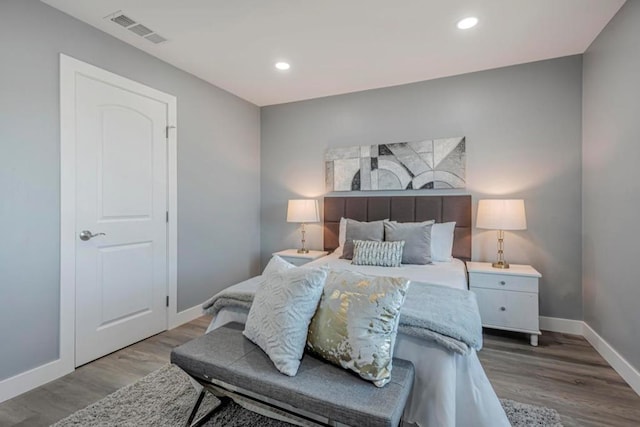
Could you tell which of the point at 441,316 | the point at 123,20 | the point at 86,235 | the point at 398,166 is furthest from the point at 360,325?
the point at 123,20

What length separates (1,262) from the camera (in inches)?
75.5

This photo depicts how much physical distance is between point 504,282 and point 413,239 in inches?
33.0

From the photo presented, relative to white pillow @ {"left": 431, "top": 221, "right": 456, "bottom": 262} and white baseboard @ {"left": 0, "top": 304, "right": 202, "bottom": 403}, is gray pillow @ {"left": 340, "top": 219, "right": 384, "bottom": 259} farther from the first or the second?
white baseboard @ {"left": 0, "top": 304, "right": 202, "bottom": 403}

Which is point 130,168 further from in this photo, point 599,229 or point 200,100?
point 599,229

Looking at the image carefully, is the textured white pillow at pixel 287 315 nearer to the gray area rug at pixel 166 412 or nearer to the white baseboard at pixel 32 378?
the gray area rug at pixel 166 412

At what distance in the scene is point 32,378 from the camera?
2039 mm

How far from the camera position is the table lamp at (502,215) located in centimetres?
273

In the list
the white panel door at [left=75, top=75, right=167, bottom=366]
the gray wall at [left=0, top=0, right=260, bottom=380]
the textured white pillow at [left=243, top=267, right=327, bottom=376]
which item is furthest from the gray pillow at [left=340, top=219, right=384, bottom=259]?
the gray wall at [left=0, top=0, right=260, bottom=380]

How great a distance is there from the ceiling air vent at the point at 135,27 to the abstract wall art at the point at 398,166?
206 cm

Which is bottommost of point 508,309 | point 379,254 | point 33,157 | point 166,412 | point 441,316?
point 166,412

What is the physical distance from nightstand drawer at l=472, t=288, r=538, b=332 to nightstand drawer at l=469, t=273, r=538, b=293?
0.03 metres

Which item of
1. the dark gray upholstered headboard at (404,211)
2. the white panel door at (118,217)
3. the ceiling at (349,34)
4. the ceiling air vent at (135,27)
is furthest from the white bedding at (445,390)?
the ceiling air vent at (135,27)

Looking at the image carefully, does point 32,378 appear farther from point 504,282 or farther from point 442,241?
point 504,282

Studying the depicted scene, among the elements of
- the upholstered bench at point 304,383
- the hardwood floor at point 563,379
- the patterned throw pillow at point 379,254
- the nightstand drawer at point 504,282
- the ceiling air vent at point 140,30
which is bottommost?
the hardwood floor at point 563,379
